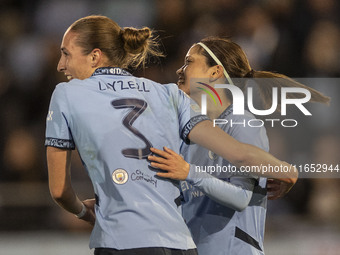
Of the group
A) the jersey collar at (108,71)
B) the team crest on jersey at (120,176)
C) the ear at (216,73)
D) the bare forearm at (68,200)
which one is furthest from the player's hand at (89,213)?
the ear at (216,73)

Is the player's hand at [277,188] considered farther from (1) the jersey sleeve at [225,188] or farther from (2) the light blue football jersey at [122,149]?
(2) the light blue football jersey at [122,149]

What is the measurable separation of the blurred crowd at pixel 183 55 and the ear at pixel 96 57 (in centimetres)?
284

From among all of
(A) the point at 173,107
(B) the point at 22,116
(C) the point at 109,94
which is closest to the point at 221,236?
(A) the point at 173,107

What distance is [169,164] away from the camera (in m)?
1.93

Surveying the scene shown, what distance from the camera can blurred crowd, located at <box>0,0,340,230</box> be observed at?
514cm

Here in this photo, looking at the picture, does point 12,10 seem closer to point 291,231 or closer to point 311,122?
point 311,122

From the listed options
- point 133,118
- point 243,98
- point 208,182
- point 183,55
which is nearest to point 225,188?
point 208,182

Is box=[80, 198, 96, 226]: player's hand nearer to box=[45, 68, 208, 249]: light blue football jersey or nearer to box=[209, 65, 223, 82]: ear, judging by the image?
box=[45, 68, 208, 249]: light blue football jersey


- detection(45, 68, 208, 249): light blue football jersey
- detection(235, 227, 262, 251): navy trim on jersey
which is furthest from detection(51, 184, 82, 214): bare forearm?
detection(235, 227, 262, 251): navy trim on jersey

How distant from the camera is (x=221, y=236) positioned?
2.39 meters

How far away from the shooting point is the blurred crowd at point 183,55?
514cm

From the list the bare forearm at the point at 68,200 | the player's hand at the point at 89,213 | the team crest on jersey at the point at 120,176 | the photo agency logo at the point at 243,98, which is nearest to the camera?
the team crest on jersey at the point at 120,176

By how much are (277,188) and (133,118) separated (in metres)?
0.81

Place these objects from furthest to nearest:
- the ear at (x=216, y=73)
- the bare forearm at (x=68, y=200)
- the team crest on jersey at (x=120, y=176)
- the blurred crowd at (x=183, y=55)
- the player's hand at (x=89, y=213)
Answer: the blurred crowd at (x=183, y=55), the ear at (x=216, y=73), the player's hand at (x=89, y=213), the bare forearm at (x=68, y=200), the team crest on jersey at (x=120, y=176)
